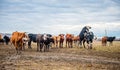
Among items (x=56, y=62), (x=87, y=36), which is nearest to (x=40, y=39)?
(x=87, y=36)

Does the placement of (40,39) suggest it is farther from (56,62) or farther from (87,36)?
(56,62)

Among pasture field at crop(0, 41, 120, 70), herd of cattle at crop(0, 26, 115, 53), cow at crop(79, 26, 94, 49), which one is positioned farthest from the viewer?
cow at crop(79, 26, 94, 49)

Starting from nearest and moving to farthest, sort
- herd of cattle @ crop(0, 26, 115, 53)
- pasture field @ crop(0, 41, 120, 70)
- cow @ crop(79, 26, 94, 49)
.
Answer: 1. pasture field @ crop(0, 41, 120, 70)
2. herd of cattle @ crop(0, 26, 115, 53)
3. cow @ crop(79, 26, 94, 49)

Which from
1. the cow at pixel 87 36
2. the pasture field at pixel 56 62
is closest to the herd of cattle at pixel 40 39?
the cow at pixel 87 36

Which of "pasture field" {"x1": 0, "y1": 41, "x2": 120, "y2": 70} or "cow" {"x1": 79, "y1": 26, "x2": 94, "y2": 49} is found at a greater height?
"cow" {"x1": 79, "y1": 26, "x2": 94, "y2": 49}

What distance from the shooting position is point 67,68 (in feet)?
52.9

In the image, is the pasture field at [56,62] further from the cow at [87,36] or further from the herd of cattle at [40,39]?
the cow at [87,36]

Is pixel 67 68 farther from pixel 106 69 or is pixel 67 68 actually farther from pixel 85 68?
pixel 106 69

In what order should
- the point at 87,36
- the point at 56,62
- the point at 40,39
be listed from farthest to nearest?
the point at 87,36, the point at 40,39, the point at 56,62

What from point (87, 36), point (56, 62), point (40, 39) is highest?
point (87, 36)

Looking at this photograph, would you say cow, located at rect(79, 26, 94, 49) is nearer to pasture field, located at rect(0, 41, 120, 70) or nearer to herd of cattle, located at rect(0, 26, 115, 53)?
herd of cattle, located at rect(0, 26, 115, 53)

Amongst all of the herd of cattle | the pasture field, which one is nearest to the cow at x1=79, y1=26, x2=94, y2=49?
the herd of cattle

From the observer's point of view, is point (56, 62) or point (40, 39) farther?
point (40, 39)

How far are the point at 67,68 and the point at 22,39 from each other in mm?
11065
